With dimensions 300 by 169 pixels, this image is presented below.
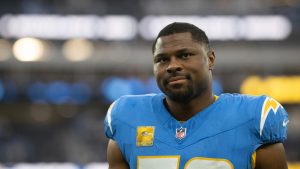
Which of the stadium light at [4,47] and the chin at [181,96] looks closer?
the chin at [181,96]

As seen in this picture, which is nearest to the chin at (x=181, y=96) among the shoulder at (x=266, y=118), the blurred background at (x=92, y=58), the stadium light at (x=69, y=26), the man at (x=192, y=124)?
the man at (x=192, y=124)

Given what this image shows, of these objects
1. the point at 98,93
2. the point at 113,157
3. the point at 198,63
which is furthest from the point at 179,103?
the point at 98,93

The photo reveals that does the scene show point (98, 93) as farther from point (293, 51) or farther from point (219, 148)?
point (219, 148)

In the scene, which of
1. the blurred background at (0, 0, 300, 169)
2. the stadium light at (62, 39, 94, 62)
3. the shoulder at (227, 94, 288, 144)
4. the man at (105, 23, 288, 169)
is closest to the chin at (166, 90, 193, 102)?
the man at (105, 23, 288, 169)

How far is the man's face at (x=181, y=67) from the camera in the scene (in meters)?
2.06

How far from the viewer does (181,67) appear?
2.05 metres

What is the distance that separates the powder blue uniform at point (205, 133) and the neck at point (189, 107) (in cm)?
2

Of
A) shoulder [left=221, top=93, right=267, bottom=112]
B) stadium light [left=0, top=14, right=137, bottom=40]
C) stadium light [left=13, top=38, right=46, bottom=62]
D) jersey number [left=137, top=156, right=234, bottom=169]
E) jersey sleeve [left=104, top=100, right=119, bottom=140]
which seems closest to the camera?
jersey number [left=137, top=156, right=234, bottom=169]

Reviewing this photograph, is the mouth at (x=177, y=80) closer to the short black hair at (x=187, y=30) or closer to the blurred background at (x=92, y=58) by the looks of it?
the short black hair at (x=187, y=30)

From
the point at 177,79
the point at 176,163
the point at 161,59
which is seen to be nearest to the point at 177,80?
the point at 177,79

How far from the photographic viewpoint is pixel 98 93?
1174cm

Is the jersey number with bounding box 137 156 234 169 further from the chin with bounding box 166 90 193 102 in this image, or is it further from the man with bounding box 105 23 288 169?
the chin with bounding box 166 90 193 102

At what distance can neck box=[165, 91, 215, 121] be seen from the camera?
2174 mm

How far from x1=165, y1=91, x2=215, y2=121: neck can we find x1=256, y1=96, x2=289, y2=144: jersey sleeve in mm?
202
